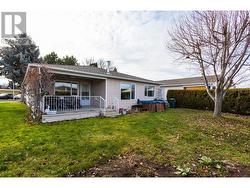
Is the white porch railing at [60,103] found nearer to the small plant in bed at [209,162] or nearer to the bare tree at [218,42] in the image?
the bare tree at [218,42]

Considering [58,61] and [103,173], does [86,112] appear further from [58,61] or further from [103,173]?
[58,61]

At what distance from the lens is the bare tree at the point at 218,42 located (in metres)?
10.8

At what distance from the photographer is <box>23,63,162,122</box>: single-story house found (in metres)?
11.1

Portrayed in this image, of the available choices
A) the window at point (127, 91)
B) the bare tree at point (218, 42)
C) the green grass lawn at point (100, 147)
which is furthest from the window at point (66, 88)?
the bare tree at point (218, 42)

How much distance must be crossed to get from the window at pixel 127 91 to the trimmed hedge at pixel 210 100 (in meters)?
6.26

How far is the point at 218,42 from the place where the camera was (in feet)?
37.0

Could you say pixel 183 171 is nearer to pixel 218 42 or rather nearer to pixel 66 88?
pixel 218 42

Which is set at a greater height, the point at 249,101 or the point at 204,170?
the point at 249,101

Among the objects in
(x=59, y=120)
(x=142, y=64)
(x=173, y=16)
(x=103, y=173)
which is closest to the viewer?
(x=103, y=173)

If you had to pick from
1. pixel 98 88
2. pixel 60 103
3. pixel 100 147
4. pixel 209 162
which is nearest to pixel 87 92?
pixel 98 88

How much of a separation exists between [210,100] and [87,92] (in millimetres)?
10734

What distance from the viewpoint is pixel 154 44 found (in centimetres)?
1509
